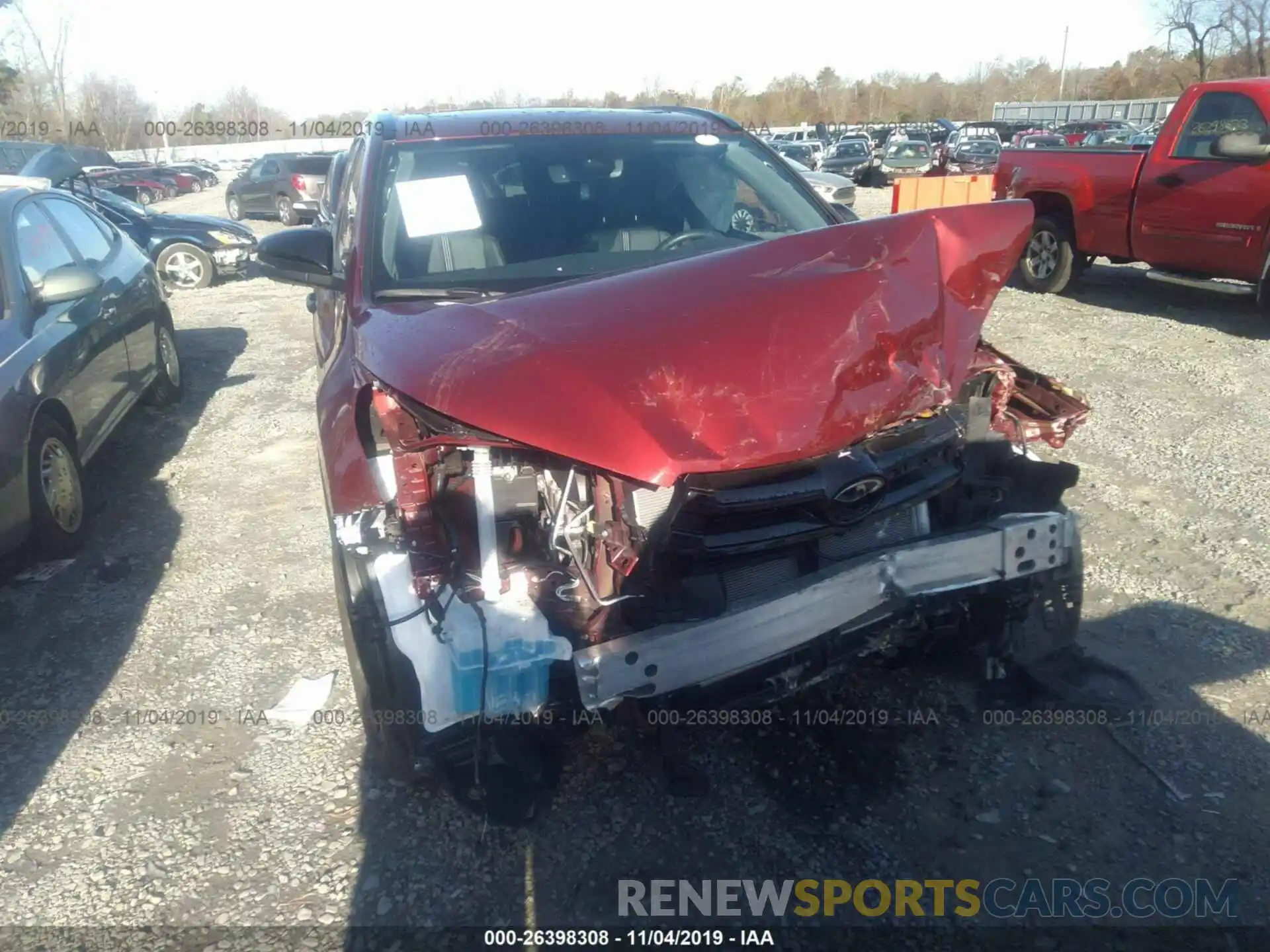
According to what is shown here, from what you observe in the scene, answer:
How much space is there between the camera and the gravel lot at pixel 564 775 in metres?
2.35

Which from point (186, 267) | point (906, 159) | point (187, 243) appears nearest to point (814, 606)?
point (187, 243)

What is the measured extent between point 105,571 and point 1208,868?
172 inches

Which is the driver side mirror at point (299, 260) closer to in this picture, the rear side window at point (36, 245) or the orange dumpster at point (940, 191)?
the rear side window at point (36, 245)

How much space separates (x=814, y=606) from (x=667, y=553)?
1.27 ft

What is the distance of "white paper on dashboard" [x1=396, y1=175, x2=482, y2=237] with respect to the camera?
10.3 feet

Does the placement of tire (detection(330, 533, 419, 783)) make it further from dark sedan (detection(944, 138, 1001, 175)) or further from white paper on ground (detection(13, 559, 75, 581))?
dark sedan (detection(944, 138, 1001, 175))

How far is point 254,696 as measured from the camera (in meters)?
3.19

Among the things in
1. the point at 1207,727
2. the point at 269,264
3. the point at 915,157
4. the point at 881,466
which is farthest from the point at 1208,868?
the point at 915,157

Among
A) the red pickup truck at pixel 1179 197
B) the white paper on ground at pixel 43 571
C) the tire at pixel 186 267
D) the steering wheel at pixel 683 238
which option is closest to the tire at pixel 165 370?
the white paper on ground at pixel 43 571

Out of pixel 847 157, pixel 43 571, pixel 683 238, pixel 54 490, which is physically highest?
pixel 847 157

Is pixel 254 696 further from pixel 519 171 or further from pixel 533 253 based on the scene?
pixel 519 171

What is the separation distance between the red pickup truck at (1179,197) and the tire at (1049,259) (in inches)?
0.5

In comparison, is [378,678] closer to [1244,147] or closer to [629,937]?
[629,937]

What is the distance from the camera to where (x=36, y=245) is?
471cm
